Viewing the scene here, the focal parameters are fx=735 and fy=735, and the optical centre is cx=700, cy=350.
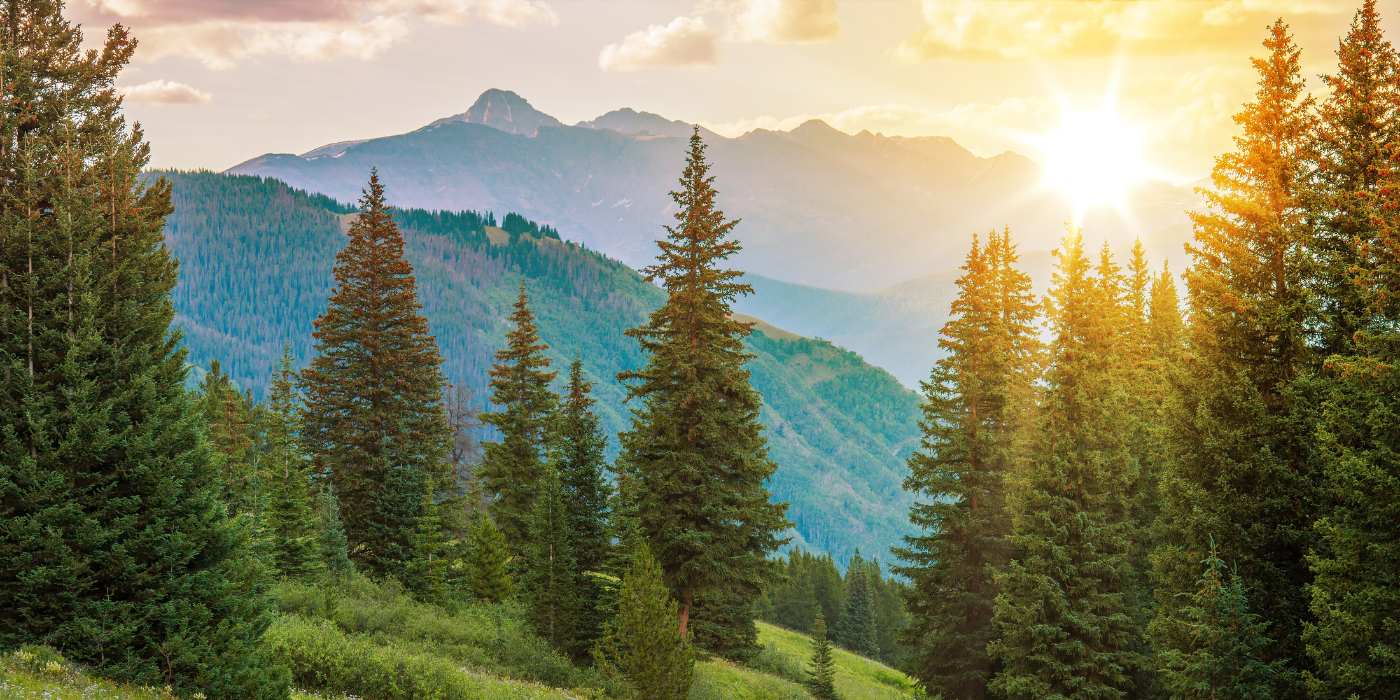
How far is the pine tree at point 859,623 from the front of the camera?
81312mm

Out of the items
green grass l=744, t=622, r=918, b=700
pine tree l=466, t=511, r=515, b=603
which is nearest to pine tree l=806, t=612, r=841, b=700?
green grass l=744, t=622, r=918, b=700

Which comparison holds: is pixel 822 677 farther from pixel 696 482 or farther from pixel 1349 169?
pixel 1349 169

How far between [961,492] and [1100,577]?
5.81 m

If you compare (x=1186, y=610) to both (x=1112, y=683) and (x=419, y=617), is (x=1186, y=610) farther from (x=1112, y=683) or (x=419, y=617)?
(x=419, y=617)

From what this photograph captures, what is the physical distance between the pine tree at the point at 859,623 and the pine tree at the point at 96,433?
7631 cm

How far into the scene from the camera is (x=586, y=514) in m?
26.8

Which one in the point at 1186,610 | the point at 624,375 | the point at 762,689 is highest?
the point at 624,375

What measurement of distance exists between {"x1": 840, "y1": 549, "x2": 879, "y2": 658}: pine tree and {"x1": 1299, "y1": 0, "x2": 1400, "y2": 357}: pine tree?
72.6 m

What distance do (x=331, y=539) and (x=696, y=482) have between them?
1434 centimetres

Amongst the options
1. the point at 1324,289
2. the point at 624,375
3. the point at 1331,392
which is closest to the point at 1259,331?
the point at 1324,289

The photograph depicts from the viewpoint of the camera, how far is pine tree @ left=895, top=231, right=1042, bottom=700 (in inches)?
1052

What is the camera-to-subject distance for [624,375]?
2645 cm

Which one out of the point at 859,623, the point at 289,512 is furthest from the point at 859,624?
the point at 289,512

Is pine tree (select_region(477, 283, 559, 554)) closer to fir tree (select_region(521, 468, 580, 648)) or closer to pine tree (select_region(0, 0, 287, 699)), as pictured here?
fir tree (select_region(521, 468, 580, 648))
